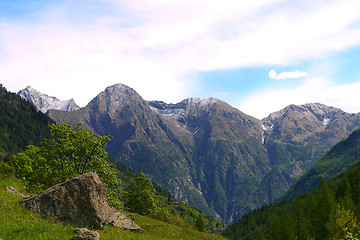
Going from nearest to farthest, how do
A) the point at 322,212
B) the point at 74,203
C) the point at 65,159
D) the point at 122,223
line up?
the point at 74,203 → the point at 122,223 → the point at 65,159 → the point at 322,212

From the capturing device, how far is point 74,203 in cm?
2655

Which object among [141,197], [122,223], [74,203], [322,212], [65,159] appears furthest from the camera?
[141,197]

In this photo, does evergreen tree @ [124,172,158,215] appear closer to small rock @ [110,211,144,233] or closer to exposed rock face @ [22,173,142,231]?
small rock @ [110,211,144,233]

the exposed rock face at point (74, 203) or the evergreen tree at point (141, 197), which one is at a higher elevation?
the exposed rock face at point (74, 203)

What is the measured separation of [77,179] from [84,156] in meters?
19.0

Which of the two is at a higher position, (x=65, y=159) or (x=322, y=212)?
(x=65, y=159)

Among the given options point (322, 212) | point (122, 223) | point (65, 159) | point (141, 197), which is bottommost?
point (322, 212)

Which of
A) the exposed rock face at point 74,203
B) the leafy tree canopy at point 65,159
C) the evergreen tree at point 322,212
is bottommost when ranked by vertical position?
the evergreen tree at point 322,212

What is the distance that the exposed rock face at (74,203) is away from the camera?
25.5 m

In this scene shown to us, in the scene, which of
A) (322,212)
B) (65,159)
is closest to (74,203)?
(65,159)

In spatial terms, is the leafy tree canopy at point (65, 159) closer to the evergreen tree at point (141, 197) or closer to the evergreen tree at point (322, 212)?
the evergreen tree at point (141, 197)

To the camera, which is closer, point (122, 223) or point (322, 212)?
point (122, 223)

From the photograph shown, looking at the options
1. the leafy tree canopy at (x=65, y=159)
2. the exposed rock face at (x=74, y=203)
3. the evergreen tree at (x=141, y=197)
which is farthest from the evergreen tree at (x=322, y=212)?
the exposed rock face at (x=74, y=203)

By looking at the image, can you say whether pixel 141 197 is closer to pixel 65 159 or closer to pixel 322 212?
pixel 65 159
